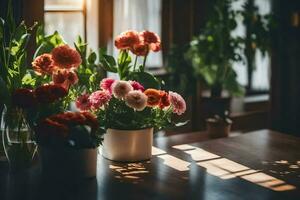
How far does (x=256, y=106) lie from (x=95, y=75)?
407 cm

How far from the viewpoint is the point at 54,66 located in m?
1.88

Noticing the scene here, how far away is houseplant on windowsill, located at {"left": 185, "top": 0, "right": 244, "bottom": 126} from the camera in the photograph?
4.02 m

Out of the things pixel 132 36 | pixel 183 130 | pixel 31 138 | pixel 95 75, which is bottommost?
pixel 183 130

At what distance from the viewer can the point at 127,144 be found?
1994 mm

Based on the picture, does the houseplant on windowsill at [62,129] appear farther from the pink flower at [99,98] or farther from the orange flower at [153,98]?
the orange flower at [153,98]

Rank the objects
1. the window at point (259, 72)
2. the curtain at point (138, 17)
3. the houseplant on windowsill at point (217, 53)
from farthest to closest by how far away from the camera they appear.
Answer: the window at point (259, 72), the curtain at point (138, 17), the houseplant on windowsill at point (217, 53)

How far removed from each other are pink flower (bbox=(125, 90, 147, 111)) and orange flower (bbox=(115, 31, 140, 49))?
245 mm

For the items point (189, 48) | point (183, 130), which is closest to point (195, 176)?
point (189, 48)

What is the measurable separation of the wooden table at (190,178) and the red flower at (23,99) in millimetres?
255

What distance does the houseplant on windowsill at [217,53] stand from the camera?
13.2ft

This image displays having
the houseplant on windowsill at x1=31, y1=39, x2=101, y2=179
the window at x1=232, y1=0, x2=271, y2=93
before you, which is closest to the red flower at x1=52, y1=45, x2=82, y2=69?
the houseplant on windowsill at x1=31, y1=39, x2=101, y2=179

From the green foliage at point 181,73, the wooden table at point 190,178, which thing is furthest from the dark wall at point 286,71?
the wooden table at point 190,178

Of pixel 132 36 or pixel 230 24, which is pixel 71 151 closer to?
pixel 132 36

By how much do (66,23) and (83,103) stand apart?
8.01ft
